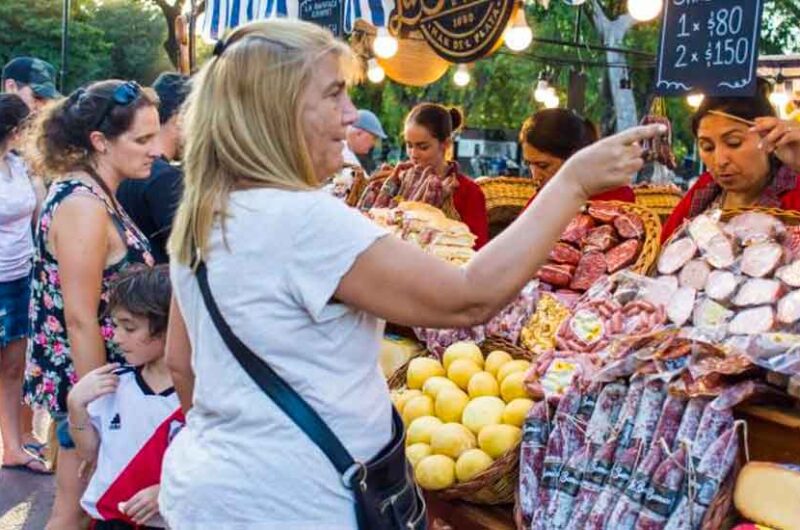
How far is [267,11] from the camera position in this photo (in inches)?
243

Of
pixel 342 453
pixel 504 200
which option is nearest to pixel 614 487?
pixel 342 453

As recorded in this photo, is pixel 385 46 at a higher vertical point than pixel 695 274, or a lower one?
higher

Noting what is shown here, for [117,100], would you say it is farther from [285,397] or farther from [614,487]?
[614,487]

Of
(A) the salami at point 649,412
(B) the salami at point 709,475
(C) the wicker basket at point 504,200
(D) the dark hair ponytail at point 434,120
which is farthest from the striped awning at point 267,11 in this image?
(B) the salami at point 709,475

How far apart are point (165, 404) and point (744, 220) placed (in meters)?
1.79

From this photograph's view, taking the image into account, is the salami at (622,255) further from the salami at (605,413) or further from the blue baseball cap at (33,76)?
the blue baseball cap at (33,76)

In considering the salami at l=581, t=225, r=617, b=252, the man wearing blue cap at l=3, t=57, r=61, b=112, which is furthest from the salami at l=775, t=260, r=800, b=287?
the man wearing blue cap at l=3, t=57, r=61, b=112

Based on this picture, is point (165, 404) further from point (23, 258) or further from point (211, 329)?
point (23, 258)

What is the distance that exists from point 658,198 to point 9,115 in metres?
4.06

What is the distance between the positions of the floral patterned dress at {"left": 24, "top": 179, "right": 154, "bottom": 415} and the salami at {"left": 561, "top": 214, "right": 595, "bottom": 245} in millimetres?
1504

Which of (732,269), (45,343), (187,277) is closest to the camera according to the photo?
(187,277)

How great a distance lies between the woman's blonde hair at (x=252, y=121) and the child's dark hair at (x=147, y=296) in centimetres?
105

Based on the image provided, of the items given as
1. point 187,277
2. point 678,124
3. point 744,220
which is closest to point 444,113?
point 744,220

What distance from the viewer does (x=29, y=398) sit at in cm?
334
